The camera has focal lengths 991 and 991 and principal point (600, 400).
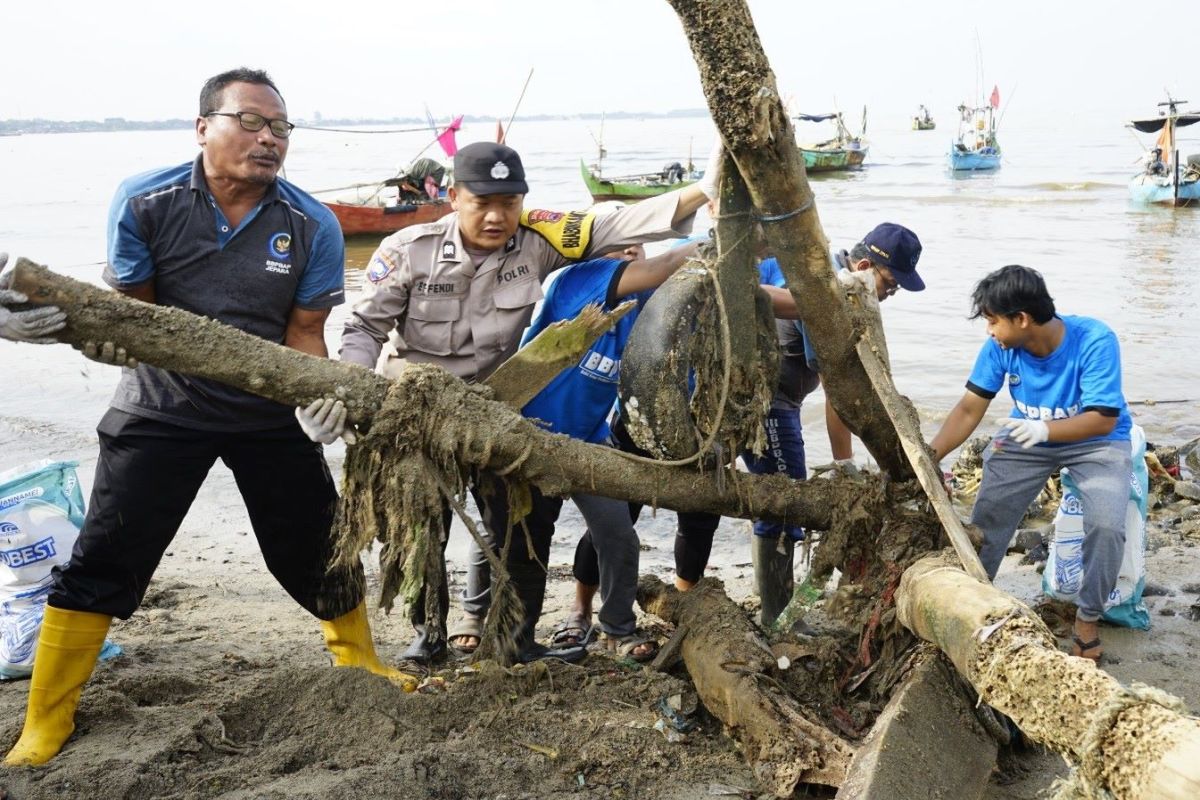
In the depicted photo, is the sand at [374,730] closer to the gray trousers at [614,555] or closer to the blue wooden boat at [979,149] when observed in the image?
the gray trousers at [614,555]

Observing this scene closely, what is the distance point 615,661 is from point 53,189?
133ft

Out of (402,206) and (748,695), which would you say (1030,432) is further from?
(402,206)

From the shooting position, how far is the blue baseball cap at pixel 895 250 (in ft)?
14.3

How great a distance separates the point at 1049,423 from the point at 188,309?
3.31 meters

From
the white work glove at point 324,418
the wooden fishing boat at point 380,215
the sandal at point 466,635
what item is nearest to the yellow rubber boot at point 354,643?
the sandal at point 466,635

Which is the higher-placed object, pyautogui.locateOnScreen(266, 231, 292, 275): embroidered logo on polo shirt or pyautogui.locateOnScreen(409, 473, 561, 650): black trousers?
pyautogui.locateOnScreen(266, 231, 292, 275): embroidered logo on polo shirt

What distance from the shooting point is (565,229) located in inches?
148

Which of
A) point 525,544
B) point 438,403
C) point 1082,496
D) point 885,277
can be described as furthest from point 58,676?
point 1082,496

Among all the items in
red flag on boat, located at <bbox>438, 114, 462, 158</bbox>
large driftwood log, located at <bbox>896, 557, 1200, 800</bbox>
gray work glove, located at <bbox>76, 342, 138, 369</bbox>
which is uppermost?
red flag on boat, located at <bbox>438, 114, 462, 158</bbox>

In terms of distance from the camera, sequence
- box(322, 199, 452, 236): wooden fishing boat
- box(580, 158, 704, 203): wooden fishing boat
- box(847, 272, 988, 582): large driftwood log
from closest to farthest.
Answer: box(847, 272, 988, 582): large driftwood log, box(322, 199, 452, 236): wooden fishing boat, box(580, 158, 704, 203): wooden fishing boat

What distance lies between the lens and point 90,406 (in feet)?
31.2

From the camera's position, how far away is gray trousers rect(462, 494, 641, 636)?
3.92 meters

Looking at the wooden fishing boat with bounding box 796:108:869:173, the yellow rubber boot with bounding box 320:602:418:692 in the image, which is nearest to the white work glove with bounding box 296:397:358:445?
the yellow rubber boot with bounding box 320:602:418:692

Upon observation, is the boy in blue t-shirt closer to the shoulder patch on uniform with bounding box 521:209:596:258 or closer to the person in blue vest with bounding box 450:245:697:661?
the person in blue vest with bounding box 450:245:697:661
